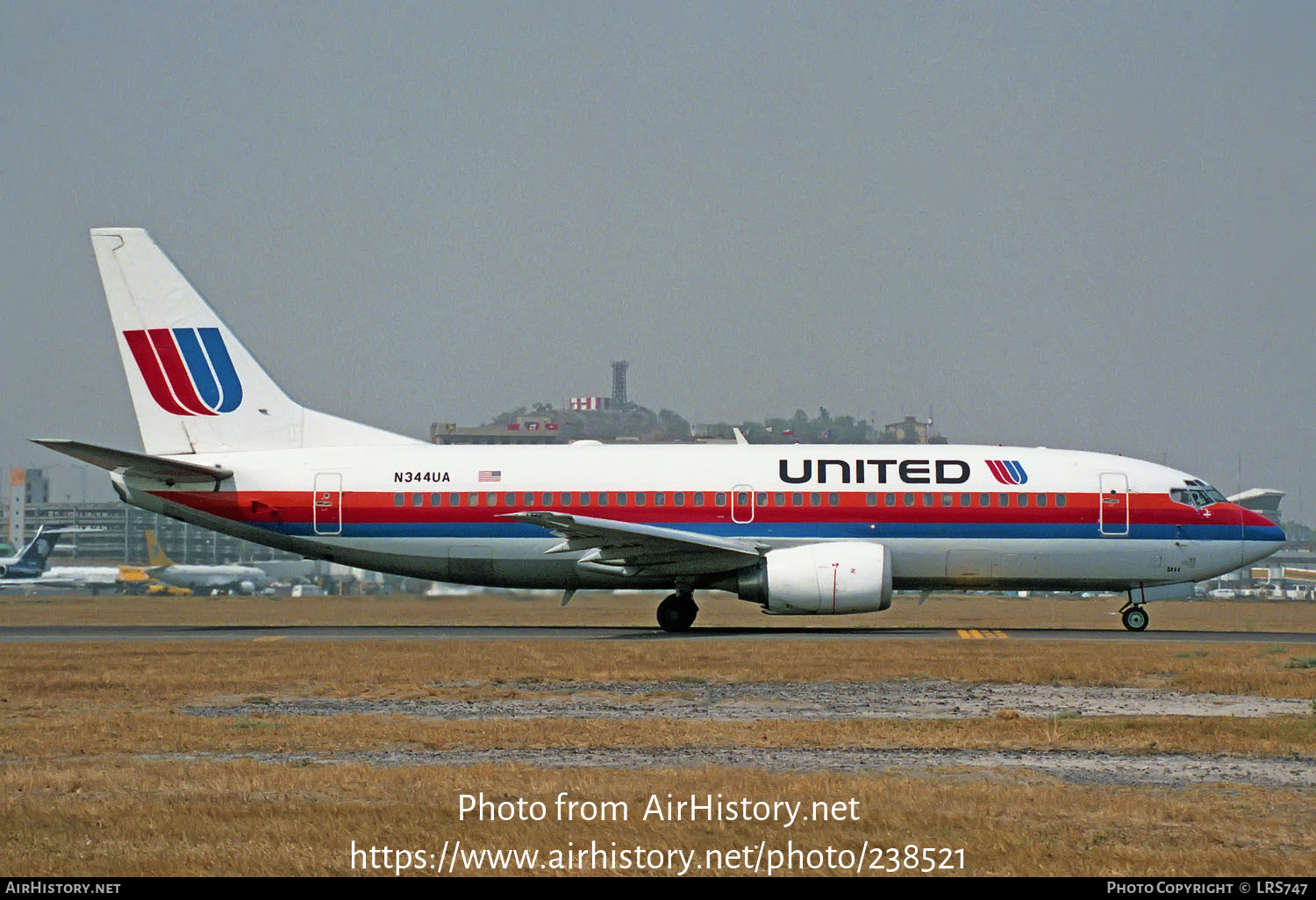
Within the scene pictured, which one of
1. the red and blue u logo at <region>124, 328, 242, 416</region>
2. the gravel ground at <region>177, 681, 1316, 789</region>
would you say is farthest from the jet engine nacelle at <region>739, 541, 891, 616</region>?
the red and blue u logo at <region>124, 328, 242, 416</region>

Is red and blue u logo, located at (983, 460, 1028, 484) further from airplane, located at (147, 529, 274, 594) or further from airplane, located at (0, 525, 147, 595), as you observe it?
airplane, located at (0, 525, 147, 595)

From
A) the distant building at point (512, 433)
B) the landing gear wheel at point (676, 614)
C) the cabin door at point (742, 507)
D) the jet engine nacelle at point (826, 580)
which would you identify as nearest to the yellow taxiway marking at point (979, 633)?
the jet engine nacelle at point (826, 580)

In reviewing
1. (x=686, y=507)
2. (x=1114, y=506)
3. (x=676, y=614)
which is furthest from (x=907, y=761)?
(x=1114, y=506)

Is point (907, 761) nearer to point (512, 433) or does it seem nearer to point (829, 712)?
point (829, 712)

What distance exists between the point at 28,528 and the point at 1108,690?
17100 centimetres

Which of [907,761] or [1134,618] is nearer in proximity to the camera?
[907,761]

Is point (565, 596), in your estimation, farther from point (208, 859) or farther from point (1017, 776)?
point (208, 859)

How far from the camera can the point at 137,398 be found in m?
33.0

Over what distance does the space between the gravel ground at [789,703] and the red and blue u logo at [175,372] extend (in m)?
15.9

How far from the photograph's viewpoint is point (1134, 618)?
103ft

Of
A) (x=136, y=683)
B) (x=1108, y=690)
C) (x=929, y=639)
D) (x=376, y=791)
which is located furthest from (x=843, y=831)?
(x=929, y=639)

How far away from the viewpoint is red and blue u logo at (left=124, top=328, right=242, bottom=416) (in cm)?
3294

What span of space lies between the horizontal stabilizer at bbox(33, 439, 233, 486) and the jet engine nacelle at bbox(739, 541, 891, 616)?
1223 centimetres

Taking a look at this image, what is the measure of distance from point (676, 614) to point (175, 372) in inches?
501
